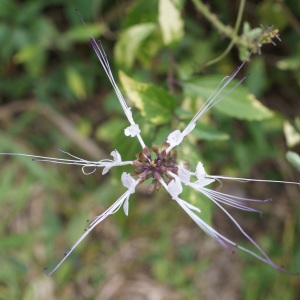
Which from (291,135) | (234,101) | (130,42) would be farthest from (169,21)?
(291,135)

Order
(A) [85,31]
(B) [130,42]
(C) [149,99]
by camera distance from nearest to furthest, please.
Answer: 1. (C) [149,99]
2. (B) [130,42]
3. (A) [85,31]

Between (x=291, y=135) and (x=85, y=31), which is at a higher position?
(x=85, y=31)

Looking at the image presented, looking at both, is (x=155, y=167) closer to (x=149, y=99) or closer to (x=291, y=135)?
(x=149, y=99)

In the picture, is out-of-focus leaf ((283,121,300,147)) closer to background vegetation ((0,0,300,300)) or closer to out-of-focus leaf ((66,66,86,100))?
background vegetation ((0,0,300,300))

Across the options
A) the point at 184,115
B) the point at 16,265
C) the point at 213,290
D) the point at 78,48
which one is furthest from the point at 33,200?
the point at 184,115

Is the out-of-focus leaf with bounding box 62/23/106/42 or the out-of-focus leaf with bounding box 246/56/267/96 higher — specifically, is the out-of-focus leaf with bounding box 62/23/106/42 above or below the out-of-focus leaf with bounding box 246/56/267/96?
above

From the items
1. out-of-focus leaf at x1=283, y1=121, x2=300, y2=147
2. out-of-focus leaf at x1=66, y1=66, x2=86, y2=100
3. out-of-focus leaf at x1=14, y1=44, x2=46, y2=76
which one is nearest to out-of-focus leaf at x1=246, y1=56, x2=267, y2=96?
out-of-focus leaf at x1=283, y1=121, x2=300, y2=147
